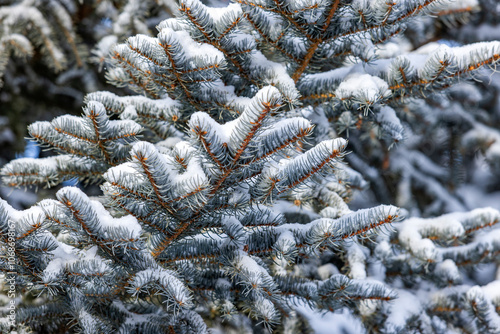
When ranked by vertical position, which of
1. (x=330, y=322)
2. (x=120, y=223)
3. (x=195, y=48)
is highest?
(x=195, y=48)

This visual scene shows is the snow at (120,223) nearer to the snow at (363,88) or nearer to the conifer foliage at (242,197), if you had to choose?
the conifer foliage at (242,197)

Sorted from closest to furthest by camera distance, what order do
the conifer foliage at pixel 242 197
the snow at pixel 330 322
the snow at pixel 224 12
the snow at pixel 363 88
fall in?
1. the conifer foliage at pixel 242 197
2. the snow at pixel 224 12
3. the snow at pixel 363 88
4. the snow at pixel 330 322

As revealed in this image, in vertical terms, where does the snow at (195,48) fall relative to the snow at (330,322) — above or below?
above

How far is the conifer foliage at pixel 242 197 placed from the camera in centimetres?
91

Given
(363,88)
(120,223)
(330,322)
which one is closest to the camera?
(120,223)

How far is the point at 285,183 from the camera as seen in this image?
3.18ft

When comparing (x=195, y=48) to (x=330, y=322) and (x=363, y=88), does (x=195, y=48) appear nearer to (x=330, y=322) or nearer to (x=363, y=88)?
(x=363, y=88)

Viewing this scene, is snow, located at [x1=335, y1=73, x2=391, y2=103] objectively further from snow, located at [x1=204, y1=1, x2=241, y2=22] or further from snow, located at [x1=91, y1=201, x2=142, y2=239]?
snow, located at [x1=91, y1=201, x2=142, y2=239]

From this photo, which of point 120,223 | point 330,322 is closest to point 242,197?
point 120,223

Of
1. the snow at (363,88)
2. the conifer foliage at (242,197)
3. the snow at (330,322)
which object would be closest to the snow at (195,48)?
the conifer foliage at (242,197)

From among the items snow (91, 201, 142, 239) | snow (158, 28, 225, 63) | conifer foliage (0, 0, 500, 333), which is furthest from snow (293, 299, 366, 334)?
snow (158, 28, 225, 63)

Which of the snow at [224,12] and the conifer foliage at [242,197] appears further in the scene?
the snow at [224,12]

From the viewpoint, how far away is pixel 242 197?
100 cm

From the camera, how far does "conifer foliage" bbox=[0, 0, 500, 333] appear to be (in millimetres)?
908
